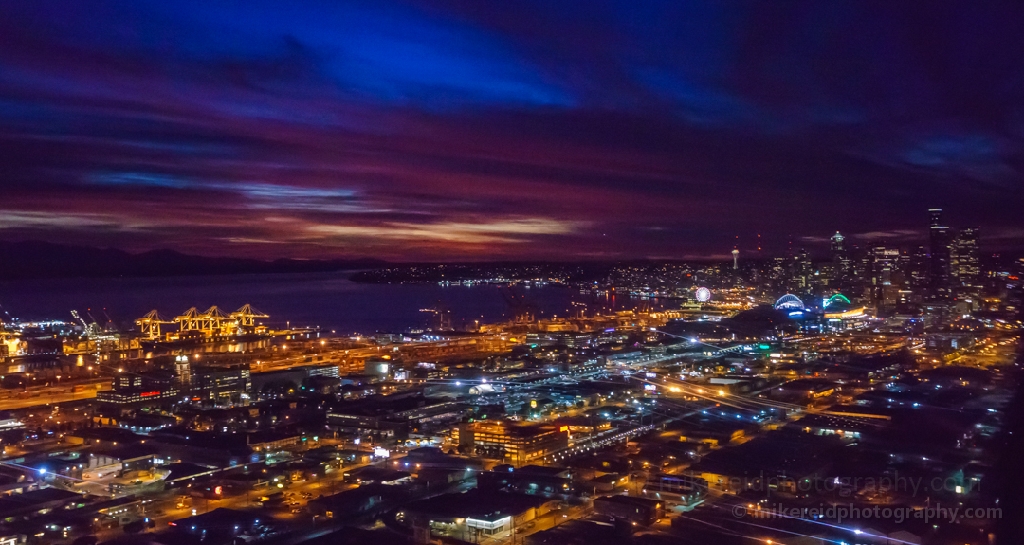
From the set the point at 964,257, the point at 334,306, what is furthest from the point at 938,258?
the point at 334,306

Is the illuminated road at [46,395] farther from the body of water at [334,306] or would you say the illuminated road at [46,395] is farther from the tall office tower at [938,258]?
the tall office tower at [938,258]

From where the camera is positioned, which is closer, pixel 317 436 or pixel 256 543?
pixel 256 543

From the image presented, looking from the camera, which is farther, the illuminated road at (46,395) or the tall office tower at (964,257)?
the tall office tower at (964,257)

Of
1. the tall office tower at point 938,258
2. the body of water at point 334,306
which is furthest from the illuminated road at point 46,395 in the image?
the tall office tower at point 938,258

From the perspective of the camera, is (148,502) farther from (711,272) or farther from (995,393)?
(711,272)

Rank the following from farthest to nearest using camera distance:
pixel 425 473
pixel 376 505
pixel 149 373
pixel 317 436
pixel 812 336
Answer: pixel 812 336 → pixel 149 373 → pixel 317 436 → pixel 425 473 → pixel 376 505

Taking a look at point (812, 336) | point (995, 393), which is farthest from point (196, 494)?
point (812, 336)

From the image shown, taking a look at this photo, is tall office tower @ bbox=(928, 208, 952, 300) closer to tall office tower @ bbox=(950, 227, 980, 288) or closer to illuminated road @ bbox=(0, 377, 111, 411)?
tall office tower @ bbox=(950, 227, 980, 288)
